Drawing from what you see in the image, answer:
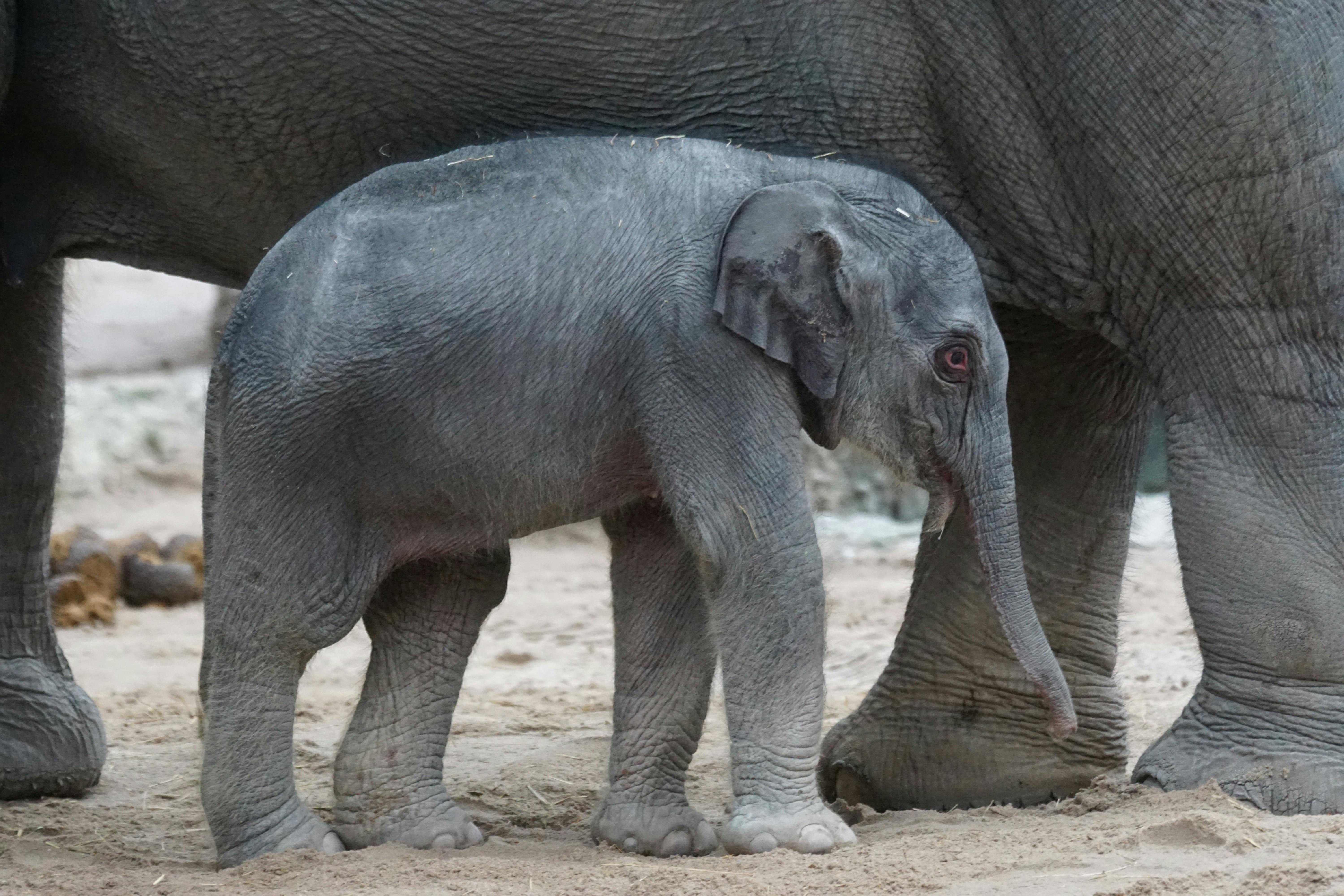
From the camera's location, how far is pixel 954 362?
4098 millimetres

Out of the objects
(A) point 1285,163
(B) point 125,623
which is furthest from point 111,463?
(A) point 1285,163

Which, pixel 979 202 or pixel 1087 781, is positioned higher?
pixel 979 202

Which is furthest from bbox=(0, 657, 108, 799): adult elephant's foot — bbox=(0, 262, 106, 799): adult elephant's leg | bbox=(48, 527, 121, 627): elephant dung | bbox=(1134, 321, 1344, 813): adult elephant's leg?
bbox=(1134, 321, 1344, 813): adult elephant's leg

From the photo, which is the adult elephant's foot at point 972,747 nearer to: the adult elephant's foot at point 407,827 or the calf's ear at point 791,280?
the adult elephant's foot at point 407,827

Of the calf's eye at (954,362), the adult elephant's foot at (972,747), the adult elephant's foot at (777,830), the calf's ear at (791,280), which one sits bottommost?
the adult elephant's foot at (777,830)

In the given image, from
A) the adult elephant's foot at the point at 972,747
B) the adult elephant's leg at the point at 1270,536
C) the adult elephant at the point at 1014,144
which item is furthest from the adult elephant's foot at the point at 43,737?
the adult elephant's leg at the point at 1270,536

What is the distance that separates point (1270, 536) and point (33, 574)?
3.35 m

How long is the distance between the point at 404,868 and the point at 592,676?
3403 millimetres

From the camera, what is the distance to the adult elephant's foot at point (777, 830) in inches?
156

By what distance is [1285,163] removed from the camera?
4.18 meters

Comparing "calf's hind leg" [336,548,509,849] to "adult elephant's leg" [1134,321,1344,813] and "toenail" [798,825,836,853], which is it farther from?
"adult elephant's leg" [1134,321,1344,813]

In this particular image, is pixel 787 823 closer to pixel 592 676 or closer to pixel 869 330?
pixel 869 330

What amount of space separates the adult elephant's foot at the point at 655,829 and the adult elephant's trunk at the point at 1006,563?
77cm

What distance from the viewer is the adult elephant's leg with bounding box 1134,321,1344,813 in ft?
14.0
